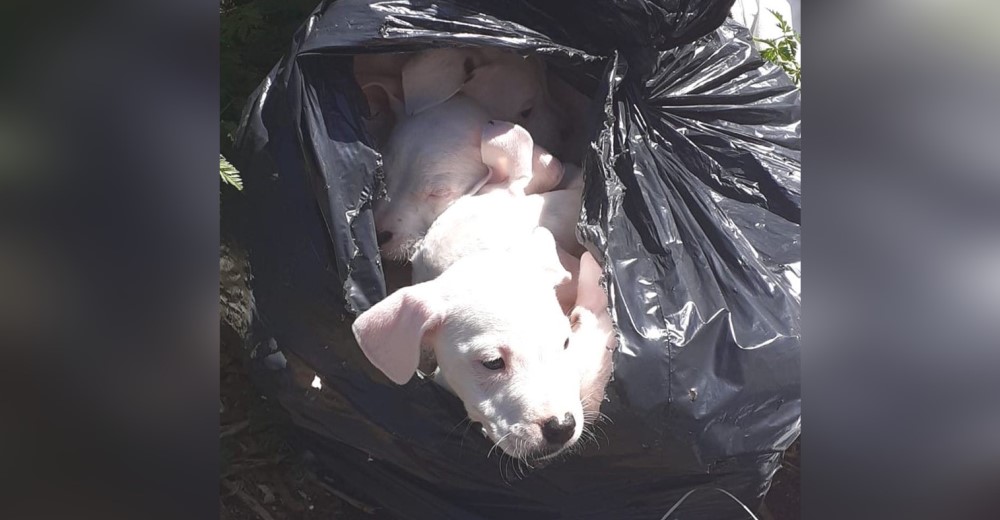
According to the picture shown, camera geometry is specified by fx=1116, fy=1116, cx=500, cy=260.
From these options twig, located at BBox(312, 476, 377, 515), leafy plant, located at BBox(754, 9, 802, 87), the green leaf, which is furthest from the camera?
leafy plant, located at BBox(754, 9, 802, 87)

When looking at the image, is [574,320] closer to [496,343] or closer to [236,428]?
[496,343]

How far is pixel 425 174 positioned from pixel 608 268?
34 centimetres

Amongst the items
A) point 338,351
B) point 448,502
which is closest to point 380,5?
point 338,351

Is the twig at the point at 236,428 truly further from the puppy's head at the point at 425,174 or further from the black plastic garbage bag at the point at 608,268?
the puppy's head at the point at 425,174

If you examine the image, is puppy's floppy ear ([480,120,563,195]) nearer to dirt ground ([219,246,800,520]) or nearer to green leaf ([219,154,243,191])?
green leaf ([219,154,243,191])

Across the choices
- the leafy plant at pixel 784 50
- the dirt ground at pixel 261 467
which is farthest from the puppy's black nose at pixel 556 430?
the leafy plant at pixel 784 50

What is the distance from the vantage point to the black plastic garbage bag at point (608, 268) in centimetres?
155

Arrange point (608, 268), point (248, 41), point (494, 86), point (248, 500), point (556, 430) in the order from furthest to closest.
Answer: point (248, 41)
point (248, 500)
point (494, 86)
point (608, 268)
point (556, 430)

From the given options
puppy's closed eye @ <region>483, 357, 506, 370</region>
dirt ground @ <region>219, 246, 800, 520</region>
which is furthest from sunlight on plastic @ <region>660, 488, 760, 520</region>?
puppy's closed eye @ <region>483, 357, 506, 370</region>

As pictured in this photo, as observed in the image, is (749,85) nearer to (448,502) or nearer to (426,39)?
(426,39)

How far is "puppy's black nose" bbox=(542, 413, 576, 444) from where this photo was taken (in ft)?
4.75

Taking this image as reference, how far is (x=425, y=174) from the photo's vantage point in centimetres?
171

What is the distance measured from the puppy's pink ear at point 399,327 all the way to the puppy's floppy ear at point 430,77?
38 centimetres

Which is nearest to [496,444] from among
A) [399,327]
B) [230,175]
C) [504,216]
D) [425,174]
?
[399,327]
